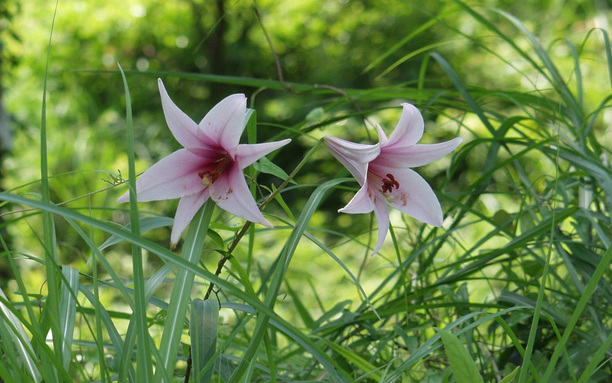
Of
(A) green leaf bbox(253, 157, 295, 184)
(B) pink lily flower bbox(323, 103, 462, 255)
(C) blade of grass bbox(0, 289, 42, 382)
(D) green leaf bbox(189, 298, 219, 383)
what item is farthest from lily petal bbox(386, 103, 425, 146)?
A: (C) blade of grass bbox(0, 289, 42, 382)

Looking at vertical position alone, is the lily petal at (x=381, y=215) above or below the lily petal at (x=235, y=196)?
below

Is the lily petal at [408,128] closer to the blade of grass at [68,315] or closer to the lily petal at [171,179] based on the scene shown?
the lily petal at [171,179]

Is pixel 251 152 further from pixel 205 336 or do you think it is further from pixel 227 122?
pixel 205 336

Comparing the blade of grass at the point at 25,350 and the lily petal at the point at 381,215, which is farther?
the lily petal at the point at 381,215

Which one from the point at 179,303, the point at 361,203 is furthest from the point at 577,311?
the point at 179,303

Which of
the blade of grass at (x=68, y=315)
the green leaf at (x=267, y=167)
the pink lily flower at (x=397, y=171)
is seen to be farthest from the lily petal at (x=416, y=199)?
the blade of grass at (x=68, y=315)

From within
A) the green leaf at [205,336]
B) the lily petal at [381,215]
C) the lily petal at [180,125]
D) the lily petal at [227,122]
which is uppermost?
the lily petal at [180,125]

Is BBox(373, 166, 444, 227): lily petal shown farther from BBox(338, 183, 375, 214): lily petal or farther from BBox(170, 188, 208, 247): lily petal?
BBox(170, 188, 208, 247): lily petal
